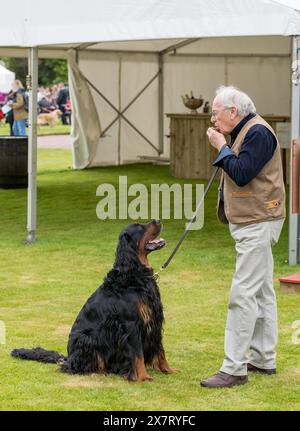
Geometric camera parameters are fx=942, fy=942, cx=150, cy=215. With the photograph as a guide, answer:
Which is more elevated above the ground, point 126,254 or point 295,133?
point 295,133

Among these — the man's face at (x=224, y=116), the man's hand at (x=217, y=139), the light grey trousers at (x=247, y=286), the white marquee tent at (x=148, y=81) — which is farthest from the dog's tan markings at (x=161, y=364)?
the white marquee tent at (x=148, y=81)

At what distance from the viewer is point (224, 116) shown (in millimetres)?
5621

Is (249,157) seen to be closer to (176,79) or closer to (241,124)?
(241,124)

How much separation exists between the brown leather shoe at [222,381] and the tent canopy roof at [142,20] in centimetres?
450

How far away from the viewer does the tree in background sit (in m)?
56.9

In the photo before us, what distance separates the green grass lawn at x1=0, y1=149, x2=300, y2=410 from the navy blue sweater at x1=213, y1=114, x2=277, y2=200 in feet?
4.37

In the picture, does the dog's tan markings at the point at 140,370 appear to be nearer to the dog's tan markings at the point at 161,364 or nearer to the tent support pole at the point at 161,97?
the dog's tan markings at the point at 161,364

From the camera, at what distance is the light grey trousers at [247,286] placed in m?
5.63

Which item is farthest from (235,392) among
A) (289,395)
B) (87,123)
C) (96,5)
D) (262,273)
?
(87,123)

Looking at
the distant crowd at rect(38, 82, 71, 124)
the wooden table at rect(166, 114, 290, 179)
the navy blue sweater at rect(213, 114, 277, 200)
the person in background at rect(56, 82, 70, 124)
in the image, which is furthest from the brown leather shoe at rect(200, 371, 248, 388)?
the person in background at rect(56, 82, 70, 124)

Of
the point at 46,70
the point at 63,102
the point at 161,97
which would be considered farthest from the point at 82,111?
the point at 46,70

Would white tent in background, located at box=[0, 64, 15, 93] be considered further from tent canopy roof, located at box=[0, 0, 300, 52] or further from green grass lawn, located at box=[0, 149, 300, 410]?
tent canopy roof, located at box=[0, 0, 300, 52]

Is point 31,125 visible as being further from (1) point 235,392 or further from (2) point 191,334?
(1) point 235,392

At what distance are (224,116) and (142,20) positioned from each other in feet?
16.1
